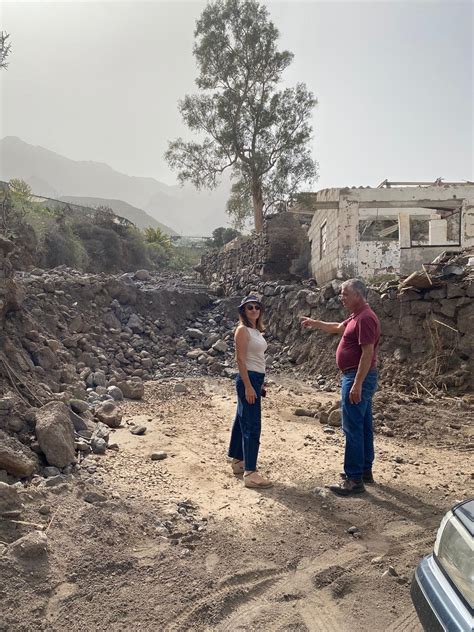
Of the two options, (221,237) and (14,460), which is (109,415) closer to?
(14,460)

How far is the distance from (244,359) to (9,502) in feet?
6.53

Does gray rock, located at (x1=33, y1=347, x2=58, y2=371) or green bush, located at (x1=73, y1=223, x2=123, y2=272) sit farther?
green bush, located at (x1=73, y1=223, x2=123, y2=272)

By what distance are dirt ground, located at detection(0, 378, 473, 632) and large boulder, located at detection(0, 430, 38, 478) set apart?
0.17 metres

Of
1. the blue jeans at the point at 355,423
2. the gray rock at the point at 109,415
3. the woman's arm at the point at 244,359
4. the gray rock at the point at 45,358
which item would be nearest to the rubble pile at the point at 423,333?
the blue jeans at the point at 355,423

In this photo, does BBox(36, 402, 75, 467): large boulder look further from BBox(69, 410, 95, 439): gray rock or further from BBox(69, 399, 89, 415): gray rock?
BBox(69, 399, 89, 415): gray rock

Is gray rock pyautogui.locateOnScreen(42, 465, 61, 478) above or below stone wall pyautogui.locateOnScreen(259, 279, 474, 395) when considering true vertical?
below

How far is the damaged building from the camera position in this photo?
11516 millimetres

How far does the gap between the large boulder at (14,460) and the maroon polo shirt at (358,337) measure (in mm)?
2580

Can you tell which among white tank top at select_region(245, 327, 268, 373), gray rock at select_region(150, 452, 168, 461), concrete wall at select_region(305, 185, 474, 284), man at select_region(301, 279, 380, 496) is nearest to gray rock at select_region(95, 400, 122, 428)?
gray rock at select_region(150, 452, 168, 461)

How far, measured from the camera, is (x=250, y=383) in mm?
4027

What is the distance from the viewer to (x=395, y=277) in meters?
10.0

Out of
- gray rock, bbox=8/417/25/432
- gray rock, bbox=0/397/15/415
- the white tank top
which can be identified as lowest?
gray rock, bbox=8/417/25/432

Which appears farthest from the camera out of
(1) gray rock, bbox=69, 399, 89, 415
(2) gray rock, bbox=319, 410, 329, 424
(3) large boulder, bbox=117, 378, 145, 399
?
(3) large boulder, bbox=117, 378, 145, 399

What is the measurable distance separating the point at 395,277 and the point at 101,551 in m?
8.57
